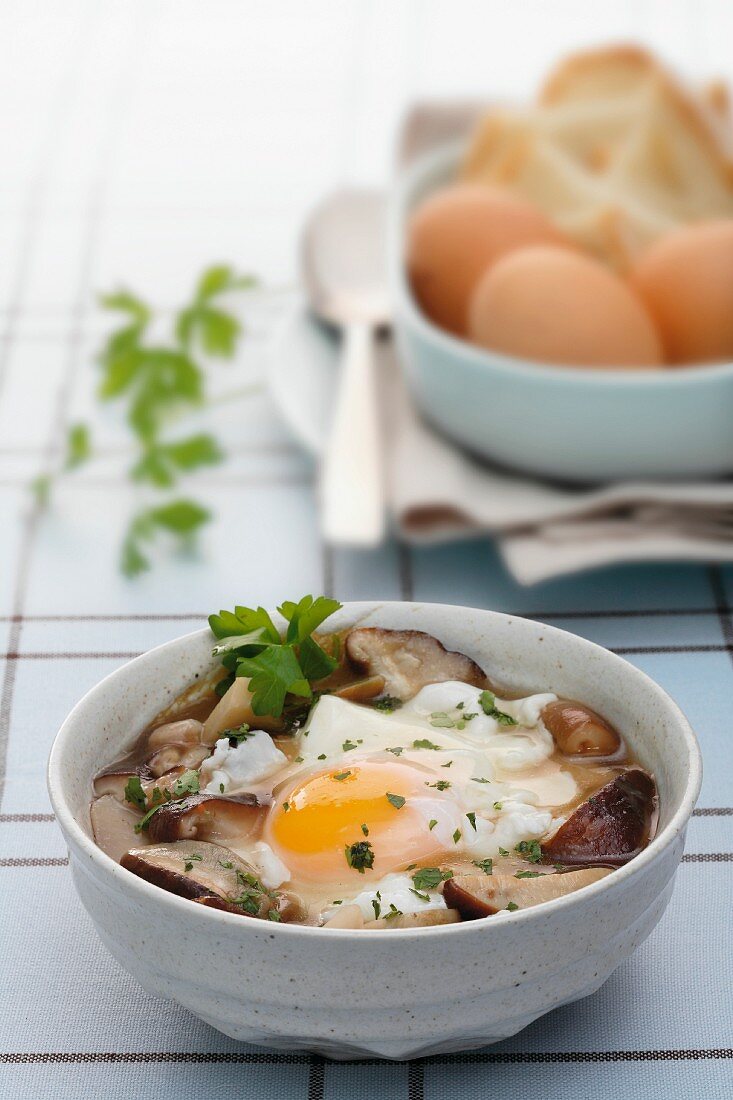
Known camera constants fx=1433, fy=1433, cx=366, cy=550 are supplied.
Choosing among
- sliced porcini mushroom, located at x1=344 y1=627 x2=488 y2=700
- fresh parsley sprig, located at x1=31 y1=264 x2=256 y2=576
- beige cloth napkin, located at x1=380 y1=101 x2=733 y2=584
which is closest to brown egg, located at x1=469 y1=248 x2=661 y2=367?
beige cloth napkin, located at x1=380 y1=101 x2=733 y2=584

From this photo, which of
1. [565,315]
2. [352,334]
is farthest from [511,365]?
[352,334]

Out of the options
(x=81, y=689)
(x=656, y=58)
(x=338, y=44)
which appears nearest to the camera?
(x=81, y=689)

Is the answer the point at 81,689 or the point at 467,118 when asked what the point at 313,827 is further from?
the point at 467,118

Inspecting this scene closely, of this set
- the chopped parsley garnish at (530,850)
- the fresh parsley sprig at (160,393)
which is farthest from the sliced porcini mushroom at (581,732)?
the fresh parsley sprig at (160,393)

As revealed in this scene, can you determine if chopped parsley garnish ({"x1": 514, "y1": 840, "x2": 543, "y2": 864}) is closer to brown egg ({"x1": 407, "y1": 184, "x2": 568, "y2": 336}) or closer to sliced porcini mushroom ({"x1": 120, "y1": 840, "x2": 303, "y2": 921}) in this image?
sliced porcini mushroom ({"x1": 120, "y1": 840, "x2": 303, "y2": 921})

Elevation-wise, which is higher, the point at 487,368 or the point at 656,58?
the point at 656,58

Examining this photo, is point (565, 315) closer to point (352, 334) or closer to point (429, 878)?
point (352, 334)

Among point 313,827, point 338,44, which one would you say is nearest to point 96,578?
point 313,827
